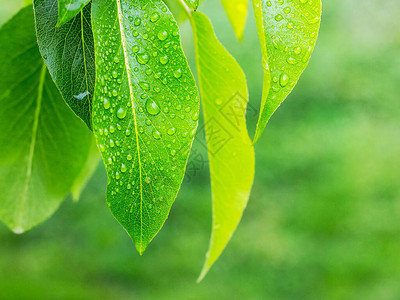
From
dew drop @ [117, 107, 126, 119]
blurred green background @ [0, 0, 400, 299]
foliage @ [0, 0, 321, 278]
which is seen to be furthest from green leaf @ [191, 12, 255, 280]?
blurred green background @ [0, 0, 400, 299]


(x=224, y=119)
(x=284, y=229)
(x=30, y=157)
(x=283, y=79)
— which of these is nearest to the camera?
(x=283, y=79)

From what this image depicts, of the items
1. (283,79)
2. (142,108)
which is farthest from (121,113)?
(283,79)

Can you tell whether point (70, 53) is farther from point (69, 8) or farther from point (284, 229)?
point (284, 229)

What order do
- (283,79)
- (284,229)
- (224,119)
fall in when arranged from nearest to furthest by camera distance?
(283,79)
(224,119)
(284,229)

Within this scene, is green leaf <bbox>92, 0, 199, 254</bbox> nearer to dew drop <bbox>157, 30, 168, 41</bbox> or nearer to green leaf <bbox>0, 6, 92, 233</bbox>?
dew drop <bbox>157, 30, 168, 41</bbox>

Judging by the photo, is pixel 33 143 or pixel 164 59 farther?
pixel 33 143

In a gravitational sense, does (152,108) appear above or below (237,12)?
above

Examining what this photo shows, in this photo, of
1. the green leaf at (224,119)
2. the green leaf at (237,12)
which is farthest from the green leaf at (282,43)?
the green leaf at (237,12)
